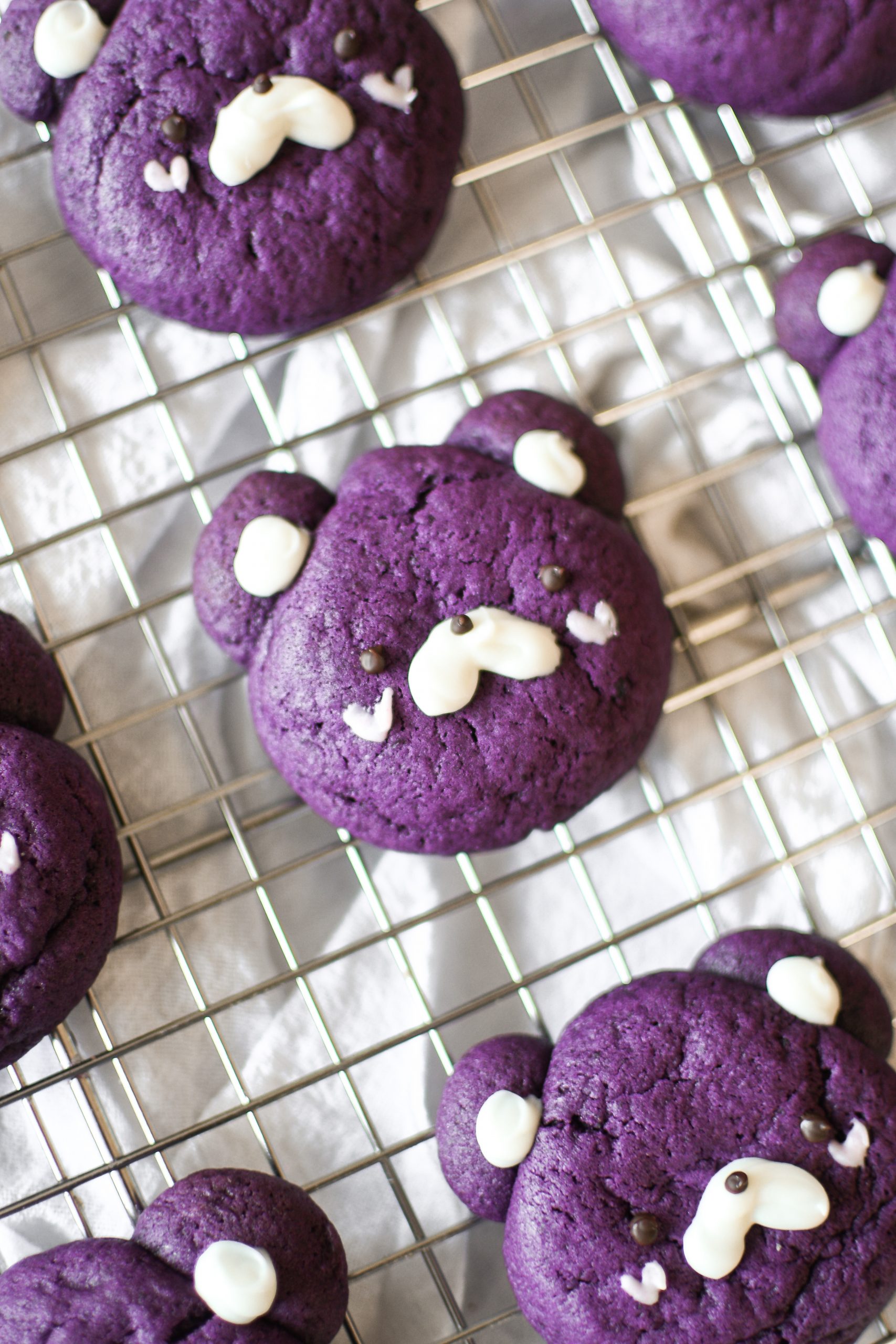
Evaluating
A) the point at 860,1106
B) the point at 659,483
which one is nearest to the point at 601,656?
the point at 659,483

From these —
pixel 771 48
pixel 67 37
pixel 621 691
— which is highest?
pixel 67 37

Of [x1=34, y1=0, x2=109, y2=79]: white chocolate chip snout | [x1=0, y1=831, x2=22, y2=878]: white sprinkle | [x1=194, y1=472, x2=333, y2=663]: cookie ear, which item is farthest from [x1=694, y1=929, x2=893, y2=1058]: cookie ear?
[x1=34, y1=0, x2=109, y2=79]: white chocolate chip snout

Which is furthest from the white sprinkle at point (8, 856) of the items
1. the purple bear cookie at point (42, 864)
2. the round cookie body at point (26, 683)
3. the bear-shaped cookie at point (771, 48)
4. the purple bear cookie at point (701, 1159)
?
the bear-shaped cookie at point (771, 48)

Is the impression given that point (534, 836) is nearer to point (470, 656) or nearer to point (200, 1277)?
point (470, 656)

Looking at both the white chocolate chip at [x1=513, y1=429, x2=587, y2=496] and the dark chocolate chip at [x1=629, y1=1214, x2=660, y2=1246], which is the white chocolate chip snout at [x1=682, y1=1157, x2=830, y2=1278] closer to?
the dark chocolate chip at [x1=629, y1=1214, x2=660, y2=1246]

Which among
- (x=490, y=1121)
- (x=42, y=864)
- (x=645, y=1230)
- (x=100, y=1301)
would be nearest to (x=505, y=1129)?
(x=490, y=1121)

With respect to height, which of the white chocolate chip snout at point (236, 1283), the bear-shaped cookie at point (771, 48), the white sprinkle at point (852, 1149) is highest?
the bear-shaped cookie at point (771, 48)

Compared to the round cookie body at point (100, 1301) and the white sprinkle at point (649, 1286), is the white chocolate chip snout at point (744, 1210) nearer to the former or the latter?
the white sprinkle at point (649, 1286)
